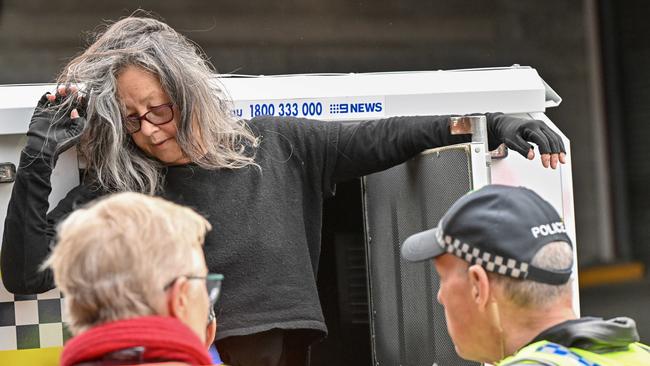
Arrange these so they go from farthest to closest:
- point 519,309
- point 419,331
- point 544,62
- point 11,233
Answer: point 544,62 → point 419,331 → point 11,233 → point 519,309

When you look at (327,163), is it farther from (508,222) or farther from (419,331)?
(508,222)

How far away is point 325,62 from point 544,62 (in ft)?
4.85

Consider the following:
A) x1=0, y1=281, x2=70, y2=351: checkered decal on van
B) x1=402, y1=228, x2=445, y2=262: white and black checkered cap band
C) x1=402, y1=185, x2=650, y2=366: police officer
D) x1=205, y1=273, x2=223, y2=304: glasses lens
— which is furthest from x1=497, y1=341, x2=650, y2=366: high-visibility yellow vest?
x1=0, y1=281, x2=70, y2=351: checkered decal on van

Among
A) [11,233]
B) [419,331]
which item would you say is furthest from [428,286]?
[11,233]

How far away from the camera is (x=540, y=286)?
1.80 m

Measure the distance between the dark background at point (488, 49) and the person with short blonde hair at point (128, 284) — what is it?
489 centimetres

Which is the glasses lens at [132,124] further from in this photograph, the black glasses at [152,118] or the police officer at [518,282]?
the police officer at [518,282]

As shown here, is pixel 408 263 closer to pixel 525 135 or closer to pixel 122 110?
pixel 525 135

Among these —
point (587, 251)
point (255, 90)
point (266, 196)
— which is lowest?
point (587, 251)

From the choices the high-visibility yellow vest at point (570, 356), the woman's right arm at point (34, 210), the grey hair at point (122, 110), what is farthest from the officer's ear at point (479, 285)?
the woman's right arm at point (34, 210)

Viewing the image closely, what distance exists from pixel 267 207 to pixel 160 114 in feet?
1.27

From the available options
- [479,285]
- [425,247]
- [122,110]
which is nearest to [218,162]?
[122,110]

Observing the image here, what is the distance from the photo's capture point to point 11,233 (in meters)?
2.92

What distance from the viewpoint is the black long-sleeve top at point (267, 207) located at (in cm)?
296
